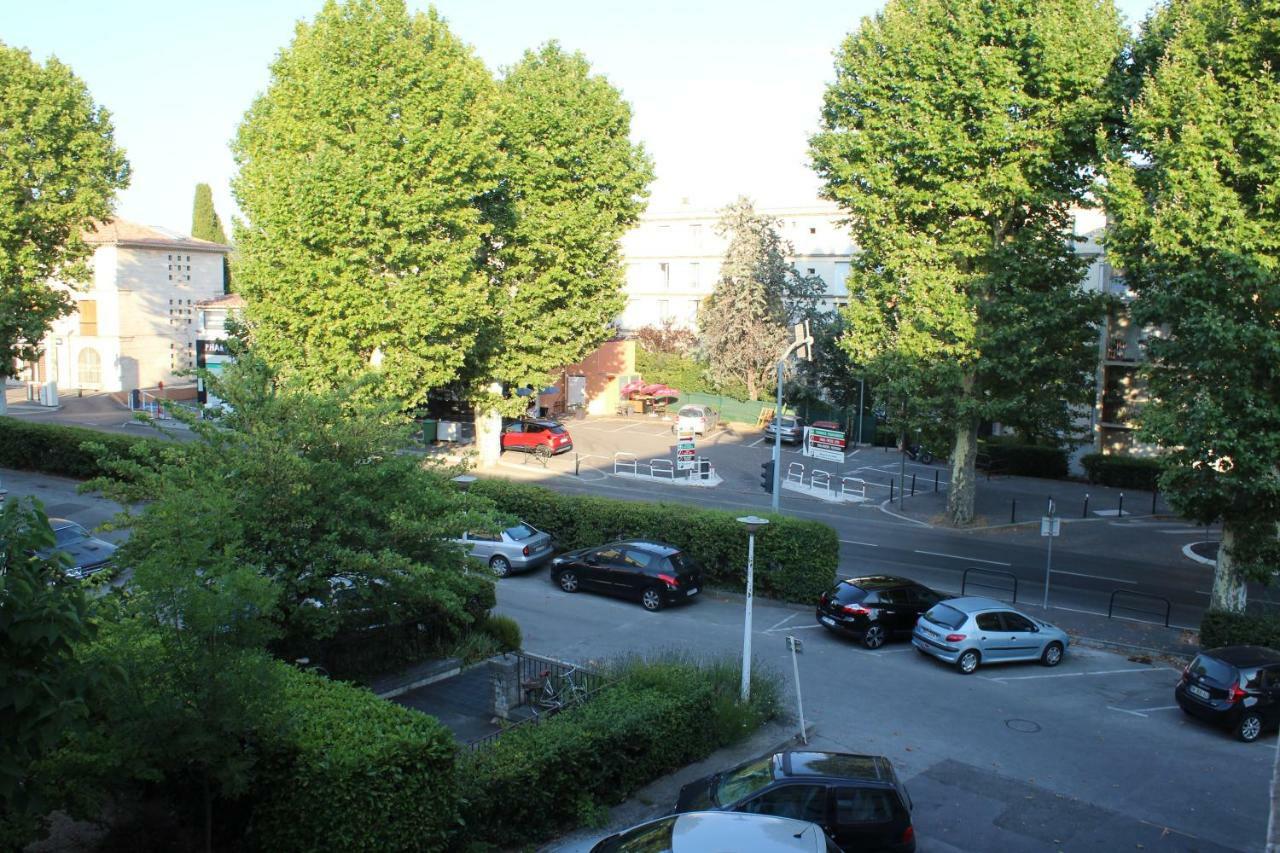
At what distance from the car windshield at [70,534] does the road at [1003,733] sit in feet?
33.3

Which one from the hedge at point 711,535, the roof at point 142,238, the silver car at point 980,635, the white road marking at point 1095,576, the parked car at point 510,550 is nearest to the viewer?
the silver car at point 980,635

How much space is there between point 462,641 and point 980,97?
21.5 m

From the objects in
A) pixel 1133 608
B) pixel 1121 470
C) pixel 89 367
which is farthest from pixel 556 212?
pixel 89 367

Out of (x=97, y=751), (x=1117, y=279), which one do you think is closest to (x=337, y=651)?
(x=97, y=751)

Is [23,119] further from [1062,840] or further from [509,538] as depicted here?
[1062,840]

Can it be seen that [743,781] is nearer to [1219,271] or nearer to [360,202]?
[1219,271]

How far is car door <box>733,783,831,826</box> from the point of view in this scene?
36.3 ft

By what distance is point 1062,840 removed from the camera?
1213 centimetres

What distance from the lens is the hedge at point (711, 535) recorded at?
23125 mm

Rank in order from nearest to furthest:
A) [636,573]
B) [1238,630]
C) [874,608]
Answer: [1238,630], [874,608], [636,573]

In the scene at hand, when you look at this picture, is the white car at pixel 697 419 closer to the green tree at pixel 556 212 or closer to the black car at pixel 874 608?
the green tree at pixel 556 212

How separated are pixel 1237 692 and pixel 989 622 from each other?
14.4ft

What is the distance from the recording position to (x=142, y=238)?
5728cm

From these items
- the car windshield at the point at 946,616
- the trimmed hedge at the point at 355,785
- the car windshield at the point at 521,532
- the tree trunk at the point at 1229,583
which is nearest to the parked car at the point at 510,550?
the car windshield at the point at 521,532
